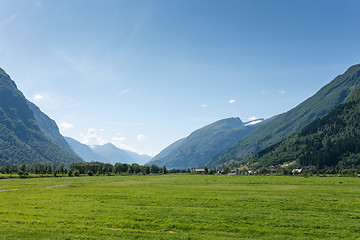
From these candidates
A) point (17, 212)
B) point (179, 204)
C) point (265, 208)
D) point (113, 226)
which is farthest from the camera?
point (179, 204)

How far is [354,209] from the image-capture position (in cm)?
4269

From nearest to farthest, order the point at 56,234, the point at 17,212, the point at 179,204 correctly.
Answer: the point at 56,234 < the point at 17,212 < the point at 179,204

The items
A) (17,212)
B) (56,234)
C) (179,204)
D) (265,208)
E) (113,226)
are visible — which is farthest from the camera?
(179,204)

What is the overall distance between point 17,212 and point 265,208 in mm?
41014

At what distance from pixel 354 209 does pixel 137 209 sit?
36.8 meters

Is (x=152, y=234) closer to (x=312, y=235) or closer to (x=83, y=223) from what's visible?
(x=83, y=223)

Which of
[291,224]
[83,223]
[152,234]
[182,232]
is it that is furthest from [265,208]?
[83,223]

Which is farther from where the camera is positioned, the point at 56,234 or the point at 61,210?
the point at 61,210

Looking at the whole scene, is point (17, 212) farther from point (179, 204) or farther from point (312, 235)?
point (312, 235)

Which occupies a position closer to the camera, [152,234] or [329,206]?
[152,234]

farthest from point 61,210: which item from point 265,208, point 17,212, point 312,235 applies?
point 312,235

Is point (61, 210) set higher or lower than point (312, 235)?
higher

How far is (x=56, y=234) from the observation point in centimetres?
2894

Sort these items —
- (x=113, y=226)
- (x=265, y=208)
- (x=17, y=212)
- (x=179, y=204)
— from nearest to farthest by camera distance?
(x=113, y=226) → (x=17, y=212) → (x=265, y=208) → (x=179, y=204)
